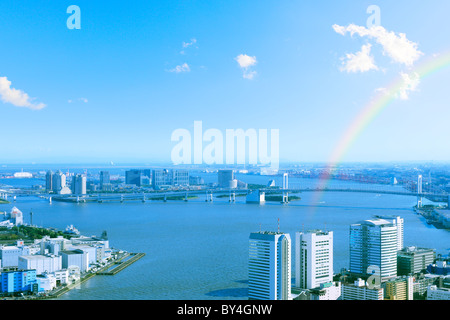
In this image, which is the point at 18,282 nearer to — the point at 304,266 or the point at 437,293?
the point at 304,266

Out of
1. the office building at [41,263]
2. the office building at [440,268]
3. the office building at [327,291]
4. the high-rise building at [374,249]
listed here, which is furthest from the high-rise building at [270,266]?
the office building at [41,263]

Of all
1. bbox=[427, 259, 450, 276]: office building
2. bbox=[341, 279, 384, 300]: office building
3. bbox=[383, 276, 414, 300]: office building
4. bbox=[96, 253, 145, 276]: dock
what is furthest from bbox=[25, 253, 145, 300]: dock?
bbox=[427, 259, 450, 276]: office building

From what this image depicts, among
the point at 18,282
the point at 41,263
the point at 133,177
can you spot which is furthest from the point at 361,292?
the point at 133,177

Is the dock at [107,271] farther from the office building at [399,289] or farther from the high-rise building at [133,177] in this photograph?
the high-rise building at [133,177]

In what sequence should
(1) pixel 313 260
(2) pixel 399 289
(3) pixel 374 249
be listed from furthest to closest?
(3) pixel 374 249 < (1) pixel 313 260 < (2) pixel 399 289
